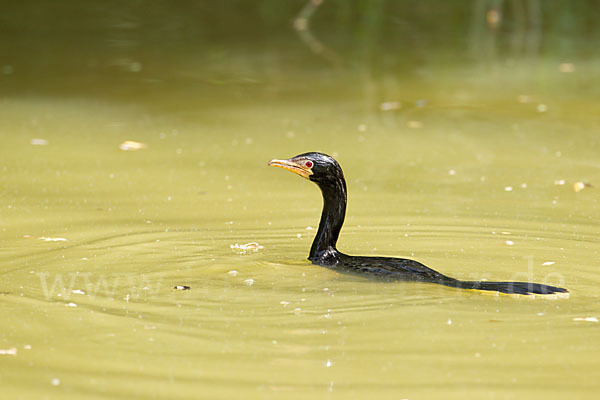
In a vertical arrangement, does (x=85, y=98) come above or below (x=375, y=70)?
below

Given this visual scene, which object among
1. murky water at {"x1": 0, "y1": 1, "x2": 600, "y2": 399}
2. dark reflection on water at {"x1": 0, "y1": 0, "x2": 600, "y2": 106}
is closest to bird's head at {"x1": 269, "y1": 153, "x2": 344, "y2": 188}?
murky water at {"x1": 0, "y1": 1, "x2": 600, "y2": 399}

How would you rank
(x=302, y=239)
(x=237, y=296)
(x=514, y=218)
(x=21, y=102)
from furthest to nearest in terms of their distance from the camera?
(x=21, y=102), (x=514, y=218), (x=302, y=239), (x=237, y=296)

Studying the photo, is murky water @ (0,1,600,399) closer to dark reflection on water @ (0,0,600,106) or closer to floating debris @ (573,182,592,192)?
floating debris @ (573,182,592,192)

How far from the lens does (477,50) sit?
13.0 metres

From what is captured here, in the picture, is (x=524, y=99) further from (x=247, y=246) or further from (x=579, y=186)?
(x=247, y=246)

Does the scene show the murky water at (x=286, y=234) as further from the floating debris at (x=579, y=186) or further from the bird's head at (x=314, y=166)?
the bird's head at (x=314, y=166)

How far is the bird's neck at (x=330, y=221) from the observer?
495 cm

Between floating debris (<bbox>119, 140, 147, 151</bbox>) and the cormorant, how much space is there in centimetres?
302

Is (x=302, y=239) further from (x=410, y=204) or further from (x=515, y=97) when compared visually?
(x=515, y=97)

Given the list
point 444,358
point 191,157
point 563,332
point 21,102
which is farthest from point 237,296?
point 21,102

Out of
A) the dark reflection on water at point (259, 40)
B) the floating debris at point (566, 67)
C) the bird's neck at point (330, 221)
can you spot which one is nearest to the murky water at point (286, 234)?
the bird's neck at point (330, 221)

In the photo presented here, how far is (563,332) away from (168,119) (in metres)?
5.52

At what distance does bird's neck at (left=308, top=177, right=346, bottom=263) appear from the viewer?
495 centimetres

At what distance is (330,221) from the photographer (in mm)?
5027
